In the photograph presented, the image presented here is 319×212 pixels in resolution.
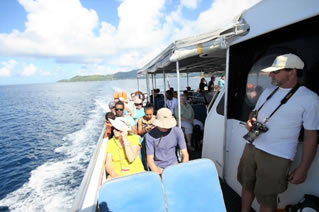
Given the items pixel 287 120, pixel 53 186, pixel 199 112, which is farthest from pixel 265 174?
pixel 53 186

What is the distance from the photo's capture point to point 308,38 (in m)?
1.46

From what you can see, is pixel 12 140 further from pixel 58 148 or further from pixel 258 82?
pixel 258 82

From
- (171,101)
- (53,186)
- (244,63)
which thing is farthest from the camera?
(171,101)

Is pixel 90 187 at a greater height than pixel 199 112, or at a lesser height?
lesser

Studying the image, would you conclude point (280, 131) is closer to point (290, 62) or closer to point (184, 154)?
point (290, 62)

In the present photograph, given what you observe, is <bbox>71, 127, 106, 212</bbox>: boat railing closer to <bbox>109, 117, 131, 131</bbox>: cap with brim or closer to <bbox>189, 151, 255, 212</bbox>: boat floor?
<bbox>109, 117, 131, 131</bbox>: cap with brim

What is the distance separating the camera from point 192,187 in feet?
5.20

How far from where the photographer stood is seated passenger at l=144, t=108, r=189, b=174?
222 centimetres

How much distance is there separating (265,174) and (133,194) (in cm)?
121

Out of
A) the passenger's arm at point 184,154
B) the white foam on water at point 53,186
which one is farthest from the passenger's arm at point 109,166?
the white foam on water at point 53,186

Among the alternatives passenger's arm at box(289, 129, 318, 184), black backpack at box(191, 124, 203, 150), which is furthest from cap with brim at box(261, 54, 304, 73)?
black backpack at box(191, 124, 203, 150)

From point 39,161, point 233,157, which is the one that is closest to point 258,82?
point 233,157

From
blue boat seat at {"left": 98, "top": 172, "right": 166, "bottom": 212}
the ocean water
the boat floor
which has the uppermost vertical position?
blue boat seat at {"left": 98, "top": 172, "right": 166, "bottom": 212}

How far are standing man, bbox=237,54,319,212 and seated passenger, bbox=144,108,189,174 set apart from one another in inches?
34.3
